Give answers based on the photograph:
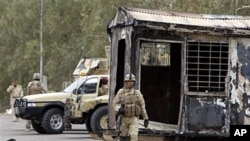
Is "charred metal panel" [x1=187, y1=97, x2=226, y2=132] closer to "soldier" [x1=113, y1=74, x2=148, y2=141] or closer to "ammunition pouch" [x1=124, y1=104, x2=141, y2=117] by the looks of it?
"soldier" [x1=113, y1=74, x2=148, y2=141]

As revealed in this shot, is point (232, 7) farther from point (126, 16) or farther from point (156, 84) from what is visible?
point (126, 16)

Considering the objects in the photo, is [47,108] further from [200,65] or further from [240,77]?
[240,77]

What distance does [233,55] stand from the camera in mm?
15023

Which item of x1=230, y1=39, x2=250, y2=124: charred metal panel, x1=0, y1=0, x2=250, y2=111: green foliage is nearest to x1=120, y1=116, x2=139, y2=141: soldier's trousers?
x1=230, y1=39, x2=250, y2=124: charred metal panel

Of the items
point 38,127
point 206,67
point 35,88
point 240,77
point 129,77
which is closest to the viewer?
point 129,77

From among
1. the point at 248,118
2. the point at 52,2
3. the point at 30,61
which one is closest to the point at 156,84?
the point at 248,118

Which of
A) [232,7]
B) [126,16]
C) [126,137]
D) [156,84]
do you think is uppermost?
[232,7]

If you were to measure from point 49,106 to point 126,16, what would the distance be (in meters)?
8.05

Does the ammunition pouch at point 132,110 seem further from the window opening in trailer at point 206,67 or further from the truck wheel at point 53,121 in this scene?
the truck wheel at point 53,121

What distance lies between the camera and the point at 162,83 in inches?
685

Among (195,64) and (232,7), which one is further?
(232,7)

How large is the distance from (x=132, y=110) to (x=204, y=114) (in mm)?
1624

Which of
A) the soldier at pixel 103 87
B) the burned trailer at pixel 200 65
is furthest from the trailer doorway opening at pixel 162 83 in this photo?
the soldier at pixel 103 87

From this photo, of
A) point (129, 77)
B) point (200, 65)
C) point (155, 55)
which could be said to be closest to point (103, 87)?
point (155, 55)
